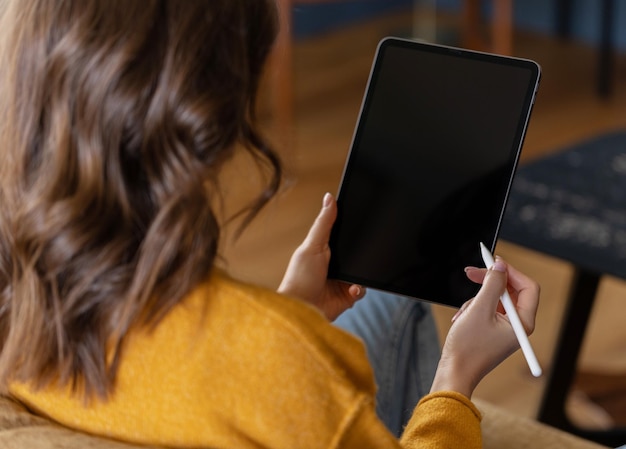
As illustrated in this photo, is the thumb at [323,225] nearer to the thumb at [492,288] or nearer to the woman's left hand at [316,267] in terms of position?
the woman's left hand at [316,267]

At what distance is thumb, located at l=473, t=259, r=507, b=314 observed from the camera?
833 millimetres

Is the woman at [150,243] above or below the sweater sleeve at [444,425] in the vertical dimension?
above

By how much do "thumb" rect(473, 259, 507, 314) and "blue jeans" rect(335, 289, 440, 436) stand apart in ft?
0.92

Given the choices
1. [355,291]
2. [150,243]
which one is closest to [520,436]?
[355,291]

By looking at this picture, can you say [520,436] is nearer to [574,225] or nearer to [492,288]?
[492,288]

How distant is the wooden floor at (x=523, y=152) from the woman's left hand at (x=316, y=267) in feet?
0.29

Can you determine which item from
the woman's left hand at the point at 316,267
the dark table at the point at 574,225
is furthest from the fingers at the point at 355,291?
the dark table at the point at 574,225

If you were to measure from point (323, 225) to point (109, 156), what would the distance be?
31 cm

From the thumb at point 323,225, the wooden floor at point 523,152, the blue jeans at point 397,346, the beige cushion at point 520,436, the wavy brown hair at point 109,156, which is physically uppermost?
the wavy brown hair at point 109,156

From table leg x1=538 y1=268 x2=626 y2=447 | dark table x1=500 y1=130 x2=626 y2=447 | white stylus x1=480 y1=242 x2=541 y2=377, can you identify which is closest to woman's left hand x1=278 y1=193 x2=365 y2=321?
white stylus x1=480 y1=242 x2=541 y2=377

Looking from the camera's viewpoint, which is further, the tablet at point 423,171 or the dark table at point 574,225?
the dark table at point 574,225

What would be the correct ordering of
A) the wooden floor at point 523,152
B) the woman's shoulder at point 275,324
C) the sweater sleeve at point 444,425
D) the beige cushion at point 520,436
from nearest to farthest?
1. the woman's shoulder at point 275,324
2. the sweater sleeve at point 444,425
3. the beige cushion at point 520,436
4. the wooden floor at point 523,152

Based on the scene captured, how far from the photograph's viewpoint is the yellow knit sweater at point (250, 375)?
2.11ft

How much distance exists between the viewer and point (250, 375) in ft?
2.13
